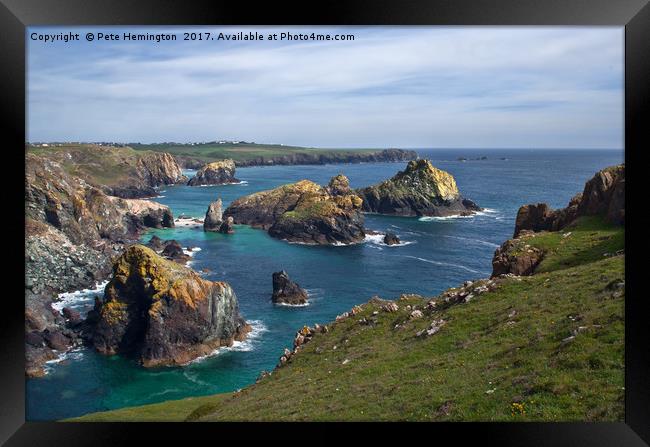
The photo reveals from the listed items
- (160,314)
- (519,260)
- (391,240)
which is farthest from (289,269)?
(519,260)

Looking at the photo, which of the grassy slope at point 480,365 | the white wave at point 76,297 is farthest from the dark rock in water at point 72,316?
the grassy slope at point 480,365

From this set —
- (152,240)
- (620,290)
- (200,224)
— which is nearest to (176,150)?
(200,224)

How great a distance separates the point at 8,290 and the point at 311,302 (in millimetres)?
40773

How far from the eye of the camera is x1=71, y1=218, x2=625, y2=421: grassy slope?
15.4m

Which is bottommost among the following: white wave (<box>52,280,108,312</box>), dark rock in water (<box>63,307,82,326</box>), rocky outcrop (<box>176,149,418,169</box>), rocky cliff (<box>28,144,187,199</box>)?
dark rock in water (<box>63,307,82,326</box>)

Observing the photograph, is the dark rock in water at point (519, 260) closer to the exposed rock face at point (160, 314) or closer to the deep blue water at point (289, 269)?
the deep blue water at point (289, 269)

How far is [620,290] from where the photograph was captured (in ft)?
62.2

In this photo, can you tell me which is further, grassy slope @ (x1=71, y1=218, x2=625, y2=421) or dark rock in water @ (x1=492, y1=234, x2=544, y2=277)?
dark rock in water @ (x1=492, y1=234, x2=544, y2=277)

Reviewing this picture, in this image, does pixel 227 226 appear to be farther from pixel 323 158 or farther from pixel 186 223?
pixel 323 158

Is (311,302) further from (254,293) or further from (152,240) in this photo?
(152,240)

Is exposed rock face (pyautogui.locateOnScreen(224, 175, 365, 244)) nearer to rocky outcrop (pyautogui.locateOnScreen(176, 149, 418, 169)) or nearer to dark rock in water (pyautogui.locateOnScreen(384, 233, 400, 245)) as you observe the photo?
dark rock in water (pyautogui.locateOnScreen(384, 233, 400, 245))

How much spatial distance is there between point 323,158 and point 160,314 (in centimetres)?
12279

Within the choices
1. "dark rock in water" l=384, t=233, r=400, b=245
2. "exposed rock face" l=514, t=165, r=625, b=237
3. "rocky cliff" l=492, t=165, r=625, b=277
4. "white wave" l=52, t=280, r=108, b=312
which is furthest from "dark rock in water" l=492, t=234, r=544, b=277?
"dark rock in water" l=384, t=233, r=400, b=245

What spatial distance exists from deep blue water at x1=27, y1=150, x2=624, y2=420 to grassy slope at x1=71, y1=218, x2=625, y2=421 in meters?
7.65
